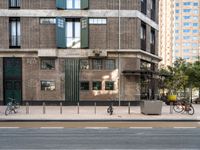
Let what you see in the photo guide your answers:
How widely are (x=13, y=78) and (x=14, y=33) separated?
16.0 feet

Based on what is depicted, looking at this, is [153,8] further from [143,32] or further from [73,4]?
[73,4]

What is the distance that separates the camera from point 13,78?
2988 cm

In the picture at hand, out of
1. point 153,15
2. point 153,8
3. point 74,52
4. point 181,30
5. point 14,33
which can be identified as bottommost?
point 74,52

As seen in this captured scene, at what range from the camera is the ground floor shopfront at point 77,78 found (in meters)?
29.4

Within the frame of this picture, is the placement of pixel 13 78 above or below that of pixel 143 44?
below

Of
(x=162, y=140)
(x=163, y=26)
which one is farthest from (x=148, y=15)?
(x=163, y=26)

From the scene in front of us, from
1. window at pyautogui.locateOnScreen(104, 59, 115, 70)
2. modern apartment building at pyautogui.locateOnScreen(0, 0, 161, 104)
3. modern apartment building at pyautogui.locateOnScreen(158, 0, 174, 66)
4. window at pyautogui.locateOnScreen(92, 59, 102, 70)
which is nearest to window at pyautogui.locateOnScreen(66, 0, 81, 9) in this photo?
modern apartment building at pyautogui.locateOnScreen(0, 0, 161, 104)

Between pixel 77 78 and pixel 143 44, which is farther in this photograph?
pixel 143 44

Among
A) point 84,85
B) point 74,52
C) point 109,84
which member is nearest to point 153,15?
point 109,84

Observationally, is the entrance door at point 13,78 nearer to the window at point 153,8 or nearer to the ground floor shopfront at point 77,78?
the ground floor shopfront at point 77,78

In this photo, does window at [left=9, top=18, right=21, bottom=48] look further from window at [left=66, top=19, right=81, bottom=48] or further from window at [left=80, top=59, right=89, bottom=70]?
window at [left=80, top=59, right=89, bottom=70]

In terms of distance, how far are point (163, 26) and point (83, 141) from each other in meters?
130

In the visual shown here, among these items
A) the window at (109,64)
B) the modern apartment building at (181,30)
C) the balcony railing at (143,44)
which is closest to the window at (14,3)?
the window at (109,64)

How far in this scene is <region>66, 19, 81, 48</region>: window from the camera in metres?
29.9
